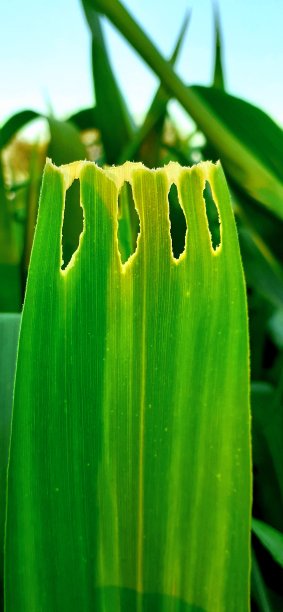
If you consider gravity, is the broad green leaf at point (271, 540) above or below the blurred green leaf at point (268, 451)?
Result: below

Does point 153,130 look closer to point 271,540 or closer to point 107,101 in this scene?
point 107,101

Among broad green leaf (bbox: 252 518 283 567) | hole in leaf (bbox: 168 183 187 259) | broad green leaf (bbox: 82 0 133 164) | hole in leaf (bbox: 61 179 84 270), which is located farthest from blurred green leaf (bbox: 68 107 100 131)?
broad green leaf (bbox: 252 518 283 567)

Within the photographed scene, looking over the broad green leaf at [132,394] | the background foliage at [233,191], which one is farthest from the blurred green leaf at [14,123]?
the broad green leaf at [132,394]

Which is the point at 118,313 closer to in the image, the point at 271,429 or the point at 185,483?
the point at 185,483

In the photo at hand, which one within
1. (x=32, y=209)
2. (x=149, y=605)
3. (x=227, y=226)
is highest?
(x=32, y=209)

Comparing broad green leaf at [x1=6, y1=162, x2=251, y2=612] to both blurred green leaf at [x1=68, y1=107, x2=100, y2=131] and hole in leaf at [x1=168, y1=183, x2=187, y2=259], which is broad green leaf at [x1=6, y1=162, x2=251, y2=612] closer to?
hole in leaf at [x1=168, y1=183, x2=187, y2=259]

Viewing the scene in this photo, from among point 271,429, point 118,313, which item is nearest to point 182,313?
point 118,313

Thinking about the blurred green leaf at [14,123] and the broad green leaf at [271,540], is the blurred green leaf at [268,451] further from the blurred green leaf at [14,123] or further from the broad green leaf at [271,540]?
the blurred green leaf at [14,123]

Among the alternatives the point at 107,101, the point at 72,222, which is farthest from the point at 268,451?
the point at 107,101
